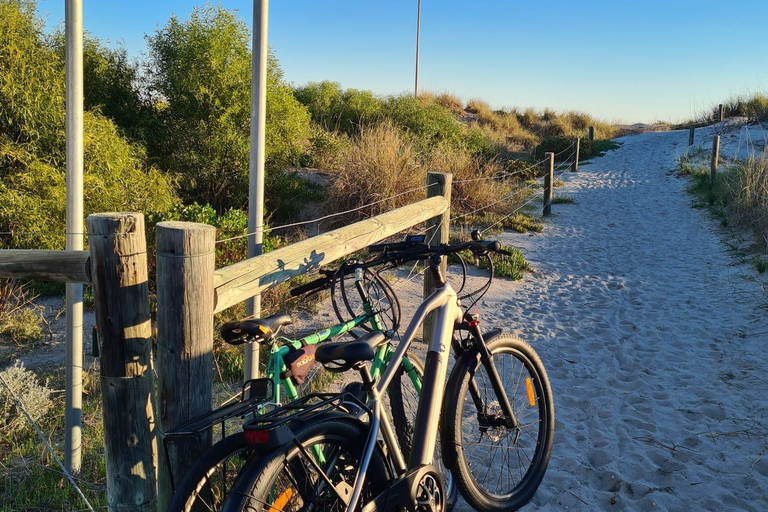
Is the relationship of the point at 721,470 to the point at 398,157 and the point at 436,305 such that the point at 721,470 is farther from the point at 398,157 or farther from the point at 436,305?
the point at 398,157

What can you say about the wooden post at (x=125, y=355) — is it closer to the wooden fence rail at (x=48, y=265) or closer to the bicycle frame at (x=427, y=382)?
the wooden fence rail at (x=48, y=265)

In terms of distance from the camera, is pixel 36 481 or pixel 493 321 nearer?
pixel 36 481

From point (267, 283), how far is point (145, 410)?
707 millimetres

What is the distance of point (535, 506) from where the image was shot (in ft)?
10.3

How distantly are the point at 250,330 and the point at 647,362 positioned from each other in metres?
4.28

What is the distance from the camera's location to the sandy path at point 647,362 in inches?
134

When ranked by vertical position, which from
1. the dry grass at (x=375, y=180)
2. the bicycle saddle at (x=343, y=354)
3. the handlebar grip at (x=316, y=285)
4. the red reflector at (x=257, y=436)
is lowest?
the red reflector at (x=257, y=436)

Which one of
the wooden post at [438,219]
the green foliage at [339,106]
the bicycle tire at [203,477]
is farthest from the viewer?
the green foliage at [339,106]

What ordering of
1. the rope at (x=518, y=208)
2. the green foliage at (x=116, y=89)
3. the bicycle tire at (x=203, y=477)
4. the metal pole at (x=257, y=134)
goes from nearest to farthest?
the bicycle tire at (x=203, y=477) < the metal pole at (x=257, y=134) < the green foliage at (x=116, y=89) < the rope at (x=518, y=208)

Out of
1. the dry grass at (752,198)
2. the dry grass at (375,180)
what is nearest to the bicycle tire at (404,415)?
the dry grass at (375,180)

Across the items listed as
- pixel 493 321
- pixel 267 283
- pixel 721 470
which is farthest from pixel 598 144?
pixel 267 283

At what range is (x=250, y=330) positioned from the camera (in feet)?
6.61

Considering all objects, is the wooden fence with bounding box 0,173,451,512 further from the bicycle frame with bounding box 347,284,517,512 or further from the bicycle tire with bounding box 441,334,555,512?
the bicycle tire with bounding box 441,334,555,512

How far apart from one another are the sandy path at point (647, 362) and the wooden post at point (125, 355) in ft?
5.64
